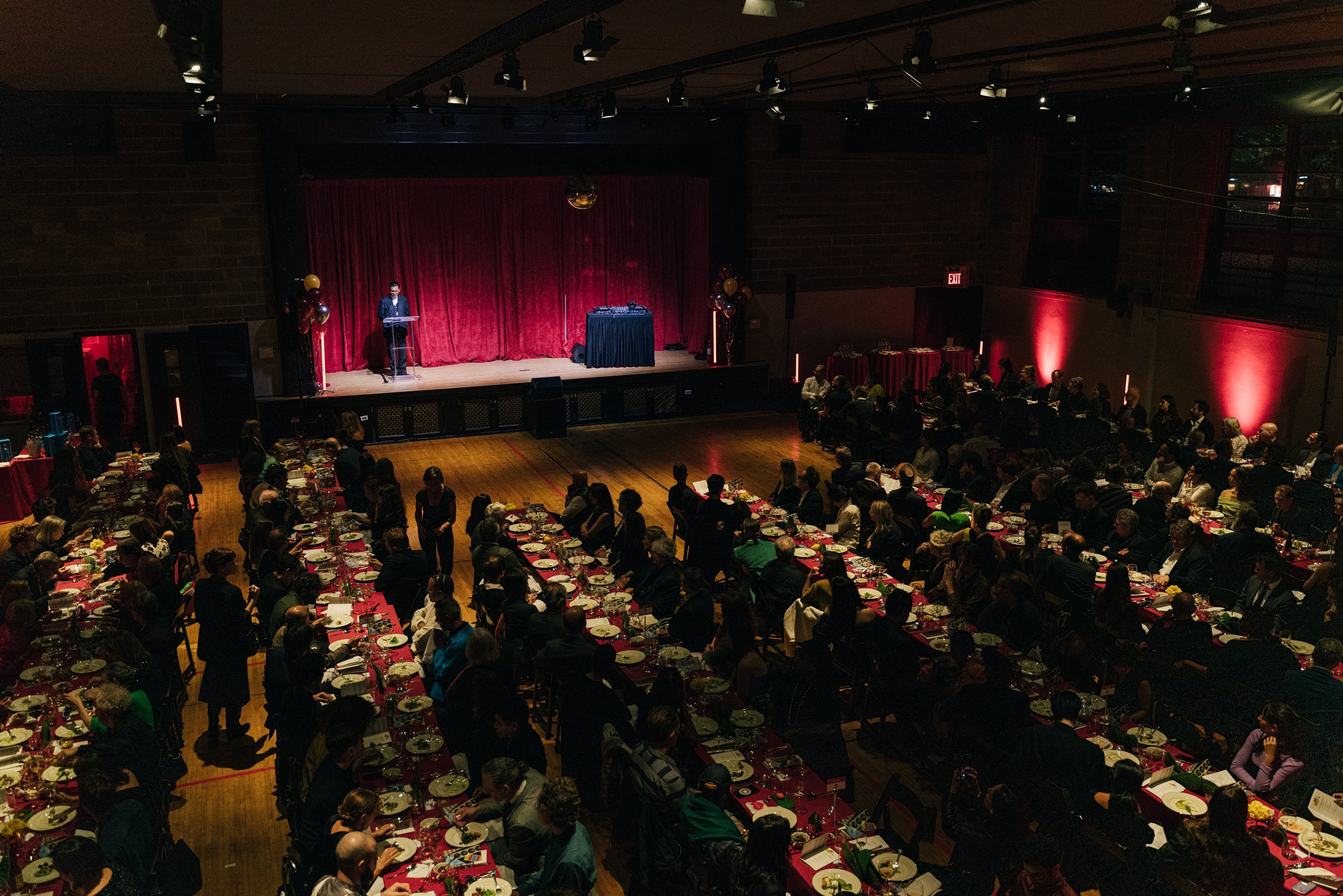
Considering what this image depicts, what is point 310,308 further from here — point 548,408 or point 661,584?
point 661,584

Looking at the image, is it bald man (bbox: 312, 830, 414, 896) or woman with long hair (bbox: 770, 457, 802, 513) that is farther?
woman with long hair (bbox: 770, 457, 802, 513)

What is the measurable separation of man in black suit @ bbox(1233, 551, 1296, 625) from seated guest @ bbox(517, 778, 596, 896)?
205 inches

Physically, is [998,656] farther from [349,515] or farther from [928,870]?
[349,515]

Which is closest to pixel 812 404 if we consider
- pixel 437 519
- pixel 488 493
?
pixel 488 493

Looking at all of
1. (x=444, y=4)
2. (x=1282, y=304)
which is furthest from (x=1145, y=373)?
(x=444, y=4)

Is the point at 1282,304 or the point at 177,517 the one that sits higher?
the point at 1282,304

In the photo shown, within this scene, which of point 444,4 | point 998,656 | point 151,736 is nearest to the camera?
point 151,736

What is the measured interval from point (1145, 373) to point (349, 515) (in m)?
12.1

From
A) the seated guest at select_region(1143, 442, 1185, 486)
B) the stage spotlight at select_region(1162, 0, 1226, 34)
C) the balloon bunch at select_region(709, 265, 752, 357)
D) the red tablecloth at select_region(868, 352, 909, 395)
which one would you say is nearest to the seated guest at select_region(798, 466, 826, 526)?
the seated guest at select_region(1143, 442, 1185, 486)

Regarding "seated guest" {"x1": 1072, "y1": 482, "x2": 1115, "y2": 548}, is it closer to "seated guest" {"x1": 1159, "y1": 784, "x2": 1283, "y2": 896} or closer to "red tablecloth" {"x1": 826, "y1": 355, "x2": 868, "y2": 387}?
"seated guest" {"x1": 1159, "y1": 784, "x2": 1283, "y2": 896}

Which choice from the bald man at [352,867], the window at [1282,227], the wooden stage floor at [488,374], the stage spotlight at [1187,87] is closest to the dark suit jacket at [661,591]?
the bald man at [352,867]

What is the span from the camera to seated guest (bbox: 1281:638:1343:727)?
19.1 feet

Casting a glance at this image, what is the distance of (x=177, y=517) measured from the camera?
9383 millimetres

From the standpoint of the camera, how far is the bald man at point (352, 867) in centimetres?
443
